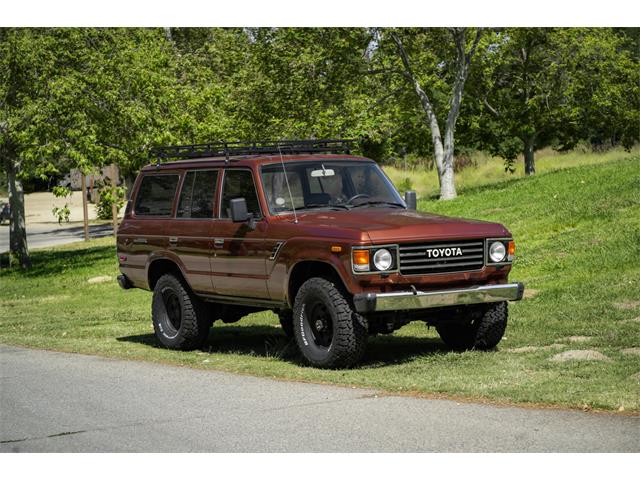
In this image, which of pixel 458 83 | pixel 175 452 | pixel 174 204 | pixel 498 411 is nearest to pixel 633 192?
pixel 458 83

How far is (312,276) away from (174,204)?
2.49 m

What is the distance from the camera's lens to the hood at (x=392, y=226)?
10352 millimetres

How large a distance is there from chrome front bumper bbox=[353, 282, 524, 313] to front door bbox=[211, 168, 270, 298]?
1.69m

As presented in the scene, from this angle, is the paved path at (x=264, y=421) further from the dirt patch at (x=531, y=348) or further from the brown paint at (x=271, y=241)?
the dirt patch at (x=531, y=348)

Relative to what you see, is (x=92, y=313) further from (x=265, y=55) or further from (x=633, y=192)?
(x=265, y=55)

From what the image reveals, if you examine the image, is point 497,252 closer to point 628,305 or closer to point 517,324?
point 517,324

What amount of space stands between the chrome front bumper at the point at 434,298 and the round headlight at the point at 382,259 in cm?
26

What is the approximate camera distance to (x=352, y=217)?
11008 mm

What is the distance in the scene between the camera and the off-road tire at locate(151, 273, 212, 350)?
42.0 feet

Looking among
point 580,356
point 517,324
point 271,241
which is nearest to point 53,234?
point 517,324

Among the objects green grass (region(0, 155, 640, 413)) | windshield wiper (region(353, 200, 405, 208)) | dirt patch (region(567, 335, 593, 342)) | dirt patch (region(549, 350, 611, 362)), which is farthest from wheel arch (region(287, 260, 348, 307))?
dirt patch (region(567, 335, 593, 342))

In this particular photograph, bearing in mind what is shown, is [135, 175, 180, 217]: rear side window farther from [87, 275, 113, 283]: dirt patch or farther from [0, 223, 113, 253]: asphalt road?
[0, 223, 113, 253]: asphalt road

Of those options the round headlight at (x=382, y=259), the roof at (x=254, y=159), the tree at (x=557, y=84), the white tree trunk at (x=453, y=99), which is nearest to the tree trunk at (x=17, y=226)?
the white tree trunk at (x=453, y=99)

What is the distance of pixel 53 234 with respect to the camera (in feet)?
155
